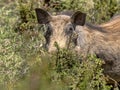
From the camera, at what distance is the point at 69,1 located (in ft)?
29.5

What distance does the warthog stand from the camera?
582 cm

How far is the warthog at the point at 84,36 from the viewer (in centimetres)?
582

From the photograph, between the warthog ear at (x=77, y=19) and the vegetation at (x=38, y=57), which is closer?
the vegetation at (x=38, y=57)

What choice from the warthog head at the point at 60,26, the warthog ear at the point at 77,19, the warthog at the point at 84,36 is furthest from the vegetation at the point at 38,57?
the warthog ear at the point at 77,19

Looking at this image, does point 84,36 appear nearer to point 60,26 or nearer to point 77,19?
point 77,19

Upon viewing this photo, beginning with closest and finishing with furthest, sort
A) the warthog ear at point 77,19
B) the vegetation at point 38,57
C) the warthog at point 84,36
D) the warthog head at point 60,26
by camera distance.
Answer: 1. the vegetation at point 38,57
2. the warthog head at point 60,26
3. the warthog at point 84,36
4. the warthog ear at point 77,19

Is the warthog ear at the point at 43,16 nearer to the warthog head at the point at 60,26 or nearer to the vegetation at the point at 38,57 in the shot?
the warthog head at the point at 60,26

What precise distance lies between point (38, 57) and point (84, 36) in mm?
2309

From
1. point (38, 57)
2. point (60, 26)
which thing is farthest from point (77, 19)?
point (38, 57)

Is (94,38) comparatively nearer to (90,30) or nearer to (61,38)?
(90,30)

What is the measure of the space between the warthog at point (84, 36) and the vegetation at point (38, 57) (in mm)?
281

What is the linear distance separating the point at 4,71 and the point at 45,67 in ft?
10.1

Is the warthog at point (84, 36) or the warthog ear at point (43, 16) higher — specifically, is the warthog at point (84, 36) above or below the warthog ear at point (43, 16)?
below

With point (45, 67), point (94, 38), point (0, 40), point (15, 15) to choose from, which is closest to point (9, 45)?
point (0, 40)
